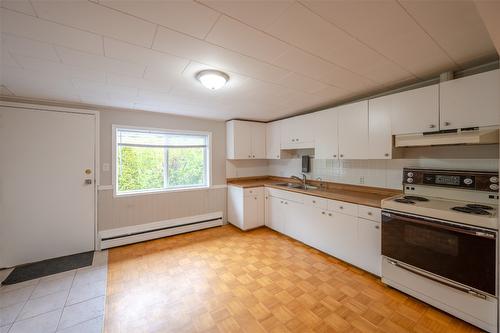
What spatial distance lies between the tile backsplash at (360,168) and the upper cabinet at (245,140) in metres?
0.38

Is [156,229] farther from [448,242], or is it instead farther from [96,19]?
[448,242]

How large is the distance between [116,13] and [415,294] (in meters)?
3.24

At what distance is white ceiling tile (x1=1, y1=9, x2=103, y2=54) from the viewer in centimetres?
120

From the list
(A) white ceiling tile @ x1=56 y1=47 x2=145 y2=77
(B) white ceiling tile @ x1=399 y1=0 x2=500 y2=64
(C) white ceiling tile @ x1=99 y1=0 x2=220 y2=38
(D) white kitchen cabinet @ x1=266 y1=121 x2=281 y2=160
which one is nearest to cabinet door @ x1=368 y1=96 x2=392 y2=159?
(B) white ceiling tile @ x1=399 y1=0 x2=500 y2=64

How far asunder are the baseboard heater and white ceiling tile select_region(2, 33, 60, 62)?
2.48 meters

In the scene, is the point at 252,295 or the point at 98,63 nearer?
the point at 98,63

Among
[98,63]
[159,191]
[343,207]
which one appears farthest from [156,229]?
[343,207]

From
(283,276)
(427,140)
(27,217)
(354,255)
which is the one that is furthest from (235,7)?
(27,217)

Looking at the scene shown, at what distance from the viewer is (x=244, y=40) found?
4.73 feet

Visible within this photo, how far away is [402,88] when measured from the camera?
2.43m

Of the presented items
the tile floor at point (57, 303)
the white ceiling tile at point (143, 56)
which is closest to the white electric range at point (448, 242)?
the white ceiling tile at point (143, 56)

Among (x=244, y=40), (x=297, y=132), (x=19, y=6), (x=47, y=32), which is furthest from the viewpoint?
(x=297, y=132)

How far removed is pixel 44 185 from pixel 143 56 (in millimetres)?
2504

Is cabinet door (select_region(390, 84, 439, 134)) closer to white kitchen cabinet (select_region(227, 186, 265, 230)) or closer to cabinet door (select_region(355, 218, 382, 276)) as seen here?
cabinet door (select_region(355, 218, 382, 276))
